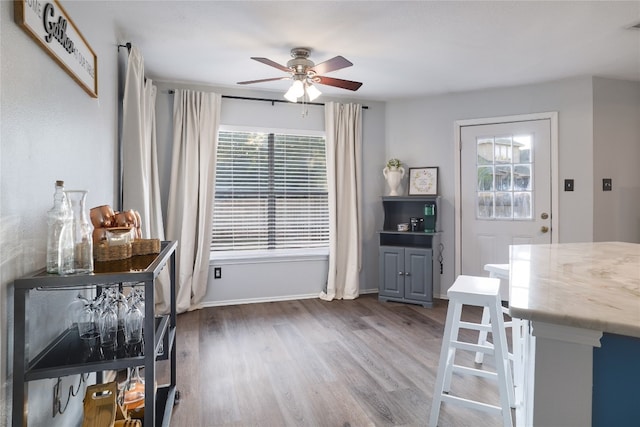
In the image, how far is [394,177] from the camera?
14.1ft

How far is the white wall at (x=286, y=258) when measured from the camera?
12.5 ft

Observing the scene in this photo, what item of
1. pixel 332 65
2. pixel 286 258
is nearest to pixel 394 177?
pixel 286 258

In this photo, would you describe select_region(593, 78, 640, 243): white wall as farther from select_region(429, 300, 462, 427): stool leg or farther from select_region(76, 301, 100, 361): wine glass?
select_region(76, 301, 100, 361): wine glass

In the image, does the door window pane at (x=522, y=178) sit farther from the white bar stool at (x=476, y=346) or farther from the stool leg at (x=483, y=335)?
the white bar stool at (x=476, y=346)

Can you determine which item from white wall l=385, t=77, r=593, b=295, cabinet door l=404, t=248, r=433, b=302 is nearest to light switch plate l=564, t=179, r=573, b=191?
white wall l=385, t=77, r=593, b=295

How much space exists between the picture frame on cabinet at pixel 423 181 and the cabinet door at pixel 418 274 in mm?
765

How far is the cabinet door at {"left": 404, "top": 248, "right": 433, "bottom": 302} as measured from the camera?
3.97 meters

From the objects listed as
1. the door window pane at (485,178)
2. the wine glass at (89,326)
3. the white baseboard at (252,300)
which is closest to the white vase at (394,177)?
the door window pane at (485,178)

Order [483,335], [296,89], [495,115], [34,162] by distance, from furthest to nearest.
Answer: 1. [495,115]
2. [296,89]
3. [483,335]
4. [34,162]

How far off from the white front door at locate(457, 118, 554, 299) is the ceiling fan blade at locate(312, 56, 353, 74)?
219 cm

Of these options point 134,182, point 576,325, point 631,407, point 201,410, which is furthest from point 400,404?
point 134,182

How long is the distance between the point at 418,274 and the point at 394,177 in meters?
1.20

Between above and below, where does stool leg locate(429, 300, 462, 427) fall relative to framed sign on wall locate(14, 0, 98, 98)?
below

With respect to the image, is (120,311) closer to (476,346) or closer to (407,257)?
(476,346)
